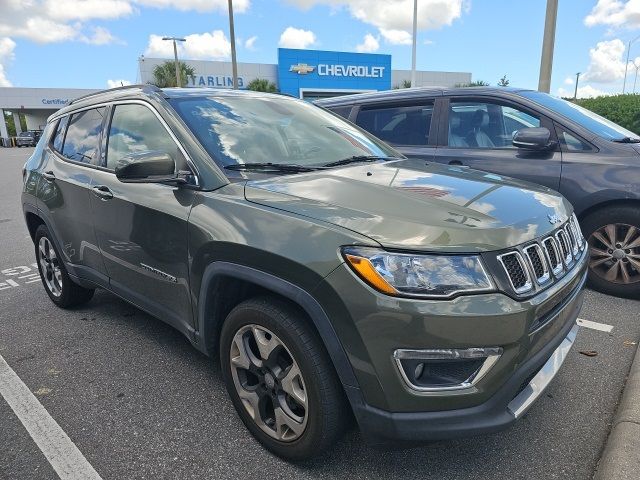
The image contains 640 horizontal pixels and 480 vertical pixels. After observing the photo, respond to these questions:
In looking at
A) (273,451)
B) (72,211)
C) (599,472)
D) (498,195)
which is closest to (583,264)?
(498,195)

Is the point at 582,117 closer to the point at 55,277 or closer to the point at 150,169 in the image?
the point at 150,169

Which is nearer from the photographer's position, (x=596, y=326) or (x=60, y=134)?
(x=596, y=326)

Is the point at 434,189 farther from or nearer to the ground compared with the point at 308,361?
farther from the ground

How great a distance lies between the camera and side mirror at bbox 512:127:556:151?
4.26 metres

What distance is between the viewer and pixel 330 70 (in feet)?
154

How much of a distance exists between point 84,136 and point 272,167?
189 centimetres

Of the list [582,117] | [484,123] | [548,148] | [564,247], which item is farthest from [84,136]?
[582,117]

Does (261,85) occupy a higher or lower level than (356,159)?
higher

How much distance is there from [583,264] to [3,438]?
3.12m

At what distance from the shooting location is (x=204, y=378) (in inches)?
122

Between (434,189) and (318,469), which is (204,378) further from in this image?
(434,189)

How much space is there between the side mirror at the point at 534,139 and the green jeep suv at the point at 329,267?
1622 millimetres

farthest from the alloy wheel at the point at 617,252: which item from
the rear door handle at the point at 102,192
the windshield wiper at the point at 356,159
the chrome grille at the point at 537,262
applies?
the rear door handle at the point at 102,192

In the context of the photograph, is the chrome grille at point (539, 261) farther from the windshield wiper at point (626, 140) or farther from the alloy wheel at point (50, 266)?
the alloy wheel at point (50, 266)
